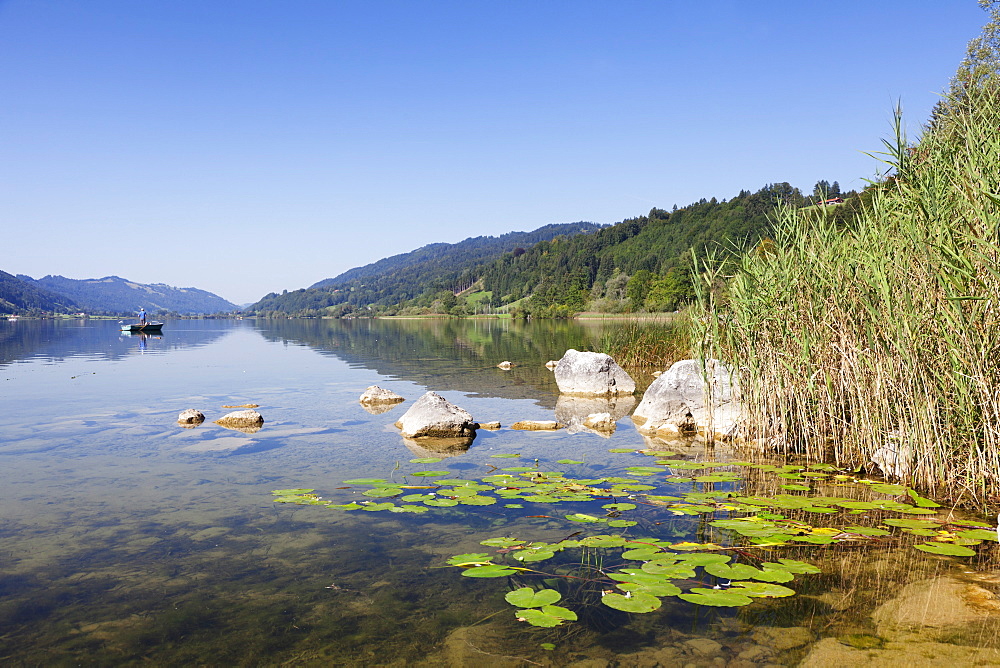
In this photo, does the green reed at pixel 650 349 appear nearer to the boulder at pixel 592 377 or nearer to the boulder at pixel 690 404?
the boulder at pixel 592 377

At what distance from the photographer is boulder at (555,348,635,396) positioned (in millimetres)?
18234

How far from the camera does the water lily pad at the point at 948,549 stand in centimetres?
570

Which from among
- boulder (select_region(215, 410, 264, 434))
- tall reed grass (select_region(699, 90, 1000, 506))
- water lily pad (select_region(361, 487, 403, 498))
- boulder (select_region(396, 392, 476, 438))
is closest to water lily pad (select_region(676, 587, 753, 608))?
tall reed grass (select_region(699, 90, 1000, 506))

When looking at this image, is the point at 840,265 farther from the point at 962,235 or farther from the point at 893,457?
the point at 893,457

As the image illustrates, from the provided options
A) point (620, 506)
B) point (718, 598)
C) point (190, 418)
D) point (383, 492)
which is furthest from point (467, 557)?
point (190, 418)

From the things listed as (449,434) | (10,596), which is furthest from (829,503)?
(10,596)

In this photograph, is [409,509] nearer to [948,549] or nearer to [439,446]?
[439,446]

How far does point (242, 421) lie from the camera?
1380 centimetres

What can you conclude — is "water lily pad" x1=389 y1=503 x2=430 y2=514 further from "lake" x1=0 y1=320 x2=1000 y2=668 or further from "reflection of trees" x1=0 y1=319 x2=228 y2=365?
"reflection of trees" x1=0 y1=319 x2=228 y2=365

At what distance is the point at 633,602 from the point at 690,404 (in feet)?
28.7

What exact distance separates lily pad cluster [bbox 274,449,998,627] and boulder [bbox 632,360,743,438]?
195cm

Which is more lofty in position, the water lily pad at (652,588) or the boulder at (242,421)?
the water lily pad at (652,588)

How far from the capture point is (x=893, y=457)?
27.7 feet

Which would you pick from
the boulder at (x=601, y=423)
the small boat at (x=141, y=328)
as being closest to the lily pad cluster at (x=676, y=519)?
the boulder at (x=601, y=423)
